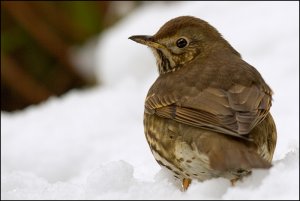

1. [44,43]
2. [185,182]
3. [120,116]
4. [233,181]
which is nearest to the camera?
[233,181]

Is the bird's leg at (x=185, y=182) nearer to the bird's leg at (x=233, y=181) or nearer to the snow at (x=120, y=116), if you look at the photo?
the snow at (x=120, y=116)

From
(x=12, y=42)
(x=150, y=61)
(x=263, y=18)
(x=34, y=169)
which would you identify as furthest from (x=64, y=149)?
(x=12, y=42)

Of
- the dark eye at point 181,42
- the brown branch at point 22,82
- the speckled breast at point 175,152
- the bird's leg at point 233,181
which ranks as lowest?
the bird's leg at point 233,181

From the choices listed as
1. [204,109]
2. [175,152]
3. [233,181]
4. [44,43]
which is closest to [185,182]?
[175,152]

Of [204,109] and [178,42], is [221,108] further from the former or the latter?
[178,42]

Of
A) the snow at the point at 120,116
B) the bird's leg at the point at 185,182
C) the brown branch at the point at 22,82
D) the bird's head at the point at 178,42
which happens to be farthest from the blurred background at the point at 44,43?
the bird's leg at the point at 185,182

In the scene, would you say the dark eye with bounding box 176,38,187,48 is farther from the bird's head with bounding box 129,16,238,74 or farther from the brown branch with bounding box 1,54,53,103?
the brown branch with bounding box 1,54,53,103
